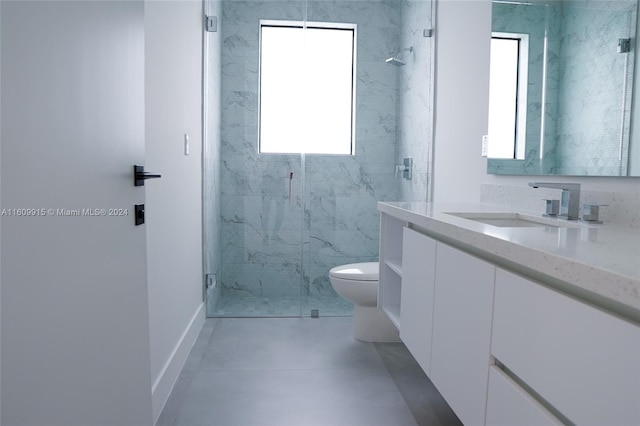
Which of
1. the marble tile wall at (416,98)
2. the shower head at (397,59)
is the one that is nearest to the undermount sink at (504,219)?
the marble tile wall at (416,98)

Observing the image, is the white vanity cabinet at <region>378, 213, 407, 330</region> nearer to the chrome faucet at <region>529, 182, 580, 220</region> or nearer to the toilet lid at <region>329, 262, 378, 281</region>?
the toilet lid at <region>329, 262, 378, 281</region>

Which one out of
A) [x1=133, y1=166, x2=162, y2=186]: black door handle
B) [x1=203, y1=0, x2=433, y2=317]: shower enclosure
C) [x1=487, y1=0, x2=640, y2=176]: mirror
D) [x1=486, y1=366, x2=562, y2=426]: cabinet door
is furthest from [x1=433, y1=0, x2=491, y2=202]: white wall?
[x1=133, y1=166, x2=162, y2=186]: black door handle

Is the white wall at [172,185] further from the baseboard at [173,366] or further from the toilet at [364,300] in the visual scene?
the toilet at [364,300]

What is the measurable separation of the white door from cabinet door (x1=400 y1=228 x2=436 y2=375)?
941 millimetres

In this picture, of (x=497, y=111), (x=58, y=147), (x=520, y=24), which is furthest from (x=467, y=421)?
(x=520, y=24)

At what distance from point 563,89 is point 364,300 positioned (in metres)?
1.56

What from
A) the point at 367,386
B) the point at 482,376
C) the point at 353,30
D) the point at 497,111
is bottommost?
the point at 367,386

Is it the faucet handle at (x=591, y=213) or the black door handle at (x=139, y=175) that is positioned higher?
the black door handle at (x=139, y=175)

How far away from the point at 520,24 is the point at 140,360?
1.97m

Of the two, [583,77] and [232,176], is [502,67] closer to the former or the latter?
[583,77]

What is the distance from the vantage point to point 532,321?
88cm

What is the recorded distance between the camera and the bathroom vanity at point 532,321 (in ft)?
2.20

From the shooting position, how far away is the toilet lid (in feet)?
8.65

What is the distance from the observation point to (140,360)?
1400 mm
